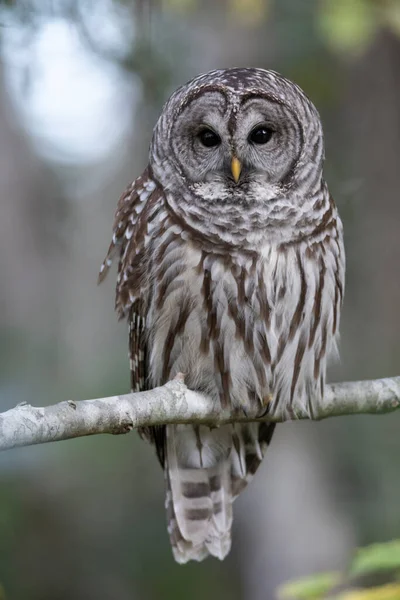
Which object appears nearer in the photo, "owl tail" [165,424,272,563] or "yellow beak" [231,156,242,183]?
"yellow beak" [231,156,242,183]

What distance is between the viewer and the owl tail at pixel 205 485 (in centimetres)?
418

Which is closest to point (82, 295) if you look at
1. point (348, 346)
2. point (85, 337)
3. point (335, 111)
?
point (85, 337)

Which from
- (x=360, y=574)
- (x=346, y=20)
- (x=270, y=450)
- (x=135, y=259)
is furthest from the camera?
(x=270, y=450)

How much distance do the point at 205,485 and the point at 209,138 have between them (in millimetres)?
1772

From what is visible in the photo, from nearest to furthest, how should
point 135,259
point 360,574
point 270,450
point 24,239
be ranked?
point 360,574 < point 135,259 < point 270,450 < point 24,239

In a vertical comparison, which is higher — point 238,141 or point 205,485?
point 238,141

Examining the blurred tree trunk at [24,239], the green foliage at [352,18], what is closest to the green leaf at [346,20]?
the green foliage at [352,18]

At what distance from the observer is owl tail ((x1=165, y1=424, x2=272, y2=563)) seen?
4176 millimetres

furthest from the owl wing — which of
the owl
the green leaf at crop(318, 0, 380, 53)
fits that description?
the green leaf at crop(318, 0, 380, 53)

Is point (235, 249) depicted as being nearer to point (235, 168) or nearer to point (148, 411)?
point (235, 168)

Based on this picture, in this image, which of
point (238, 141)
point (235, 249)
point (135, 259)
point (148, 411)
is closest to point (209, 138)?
point (238, 141)

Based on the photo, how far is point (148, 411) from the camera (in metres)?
2.84

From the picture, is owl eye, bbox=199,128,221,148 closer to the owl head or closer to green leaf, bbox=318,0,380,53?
the owl head

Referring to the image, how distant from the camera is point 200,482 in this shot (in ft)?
14.0
